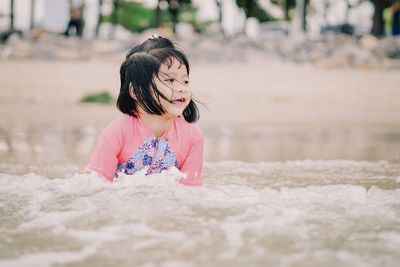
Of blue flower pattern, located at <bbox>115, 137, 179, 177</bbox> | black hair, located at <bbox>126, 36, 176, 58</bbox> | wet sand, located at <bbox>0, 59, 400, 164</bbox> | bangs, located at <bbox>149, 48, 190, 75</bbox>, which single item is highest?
black hair, located at <bbox>126, 36, 176, 58</bbox>

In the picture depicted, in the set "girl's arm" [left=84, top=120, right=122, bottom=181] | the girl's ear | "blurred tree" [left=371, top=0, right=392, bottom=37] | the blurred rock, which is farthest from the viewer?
"blurred tree" [left=371, top=0, right=392, bottom=37]

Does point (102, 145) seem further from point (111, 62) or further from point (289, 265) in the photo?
point (111, 62)

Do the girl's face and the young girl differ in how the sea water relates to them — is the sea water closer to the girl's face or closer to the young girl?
the young girl

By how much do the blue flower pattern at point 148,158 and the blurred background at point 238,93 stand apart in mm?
1330

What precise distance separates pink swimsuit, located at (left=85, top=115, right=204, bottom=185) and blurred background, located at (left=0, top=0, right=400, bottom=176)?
133cm

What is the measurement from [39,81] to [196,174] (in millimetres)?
11238

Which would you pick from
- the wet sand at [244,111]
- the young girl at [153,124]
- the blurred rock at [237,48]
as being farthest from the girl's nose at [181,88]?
the blurred rock at [237,48]

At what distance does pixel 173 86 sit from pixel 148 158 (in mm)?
441

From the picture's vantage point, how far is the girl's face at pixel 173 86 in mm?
3148

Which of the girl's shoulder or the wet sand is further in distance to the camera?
the wet sand

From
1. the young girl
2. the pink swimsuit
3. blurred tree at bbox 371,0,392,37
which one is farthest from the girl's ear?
blurred tree at bbox 371,0,392,37

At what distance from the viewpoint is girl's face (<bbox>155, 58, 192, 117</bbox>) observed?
10.3 ft

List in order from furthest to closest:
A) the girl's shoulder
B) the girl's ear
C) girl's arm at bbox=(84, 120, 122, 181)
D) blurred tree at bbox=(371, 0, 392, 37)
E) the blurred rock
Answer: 1. blurred tree at bbox=(371, 0, 392, 37)
2. the blurred rock
3. the girl's shoulder
4. the girl's ear
5. girl's arm at bbox=(84, 120, 122, 181)

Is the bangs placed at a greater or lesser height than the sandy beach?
greater
